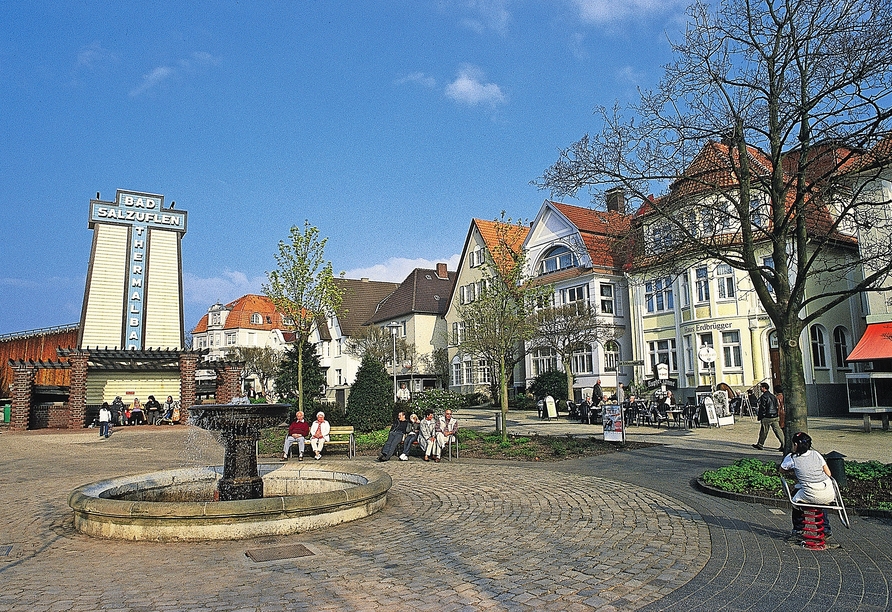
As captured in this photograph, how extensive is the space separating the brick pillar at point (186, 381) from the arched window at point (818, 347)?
31.2 metres

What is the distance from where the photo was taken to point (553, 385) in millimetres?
37094

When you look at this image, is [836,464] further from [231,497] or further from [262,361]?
[262,361]

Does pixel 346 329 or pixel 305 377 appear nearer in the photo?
pixel 305 377

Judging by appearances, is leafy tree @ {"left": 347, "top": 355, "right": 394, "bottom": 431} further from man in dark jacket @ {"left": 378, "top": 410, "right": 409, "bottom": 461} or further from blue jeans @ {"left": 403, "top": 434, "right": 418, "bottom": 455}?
man in dark jacket @ {"left": 378, "top": 410, "right": 409, "bottom": 461}

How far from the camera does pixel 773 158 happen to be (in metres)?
11.3

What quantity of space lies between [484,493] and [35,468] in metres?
12.2

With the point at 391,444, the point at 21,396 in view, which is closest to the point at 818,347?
the point at 391,444

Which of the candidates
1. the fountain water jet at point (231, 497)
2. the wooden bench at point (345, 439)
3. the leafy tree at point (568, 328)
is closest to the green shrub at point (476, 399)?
the leafy tree at point (568, 328)

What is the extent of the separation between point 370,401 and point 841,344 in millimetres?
23333

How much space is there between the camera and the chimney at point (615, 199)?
1247 centimetres

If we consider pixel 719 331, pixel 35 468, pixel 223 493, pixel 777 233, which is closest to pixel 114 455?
pixel 35 468

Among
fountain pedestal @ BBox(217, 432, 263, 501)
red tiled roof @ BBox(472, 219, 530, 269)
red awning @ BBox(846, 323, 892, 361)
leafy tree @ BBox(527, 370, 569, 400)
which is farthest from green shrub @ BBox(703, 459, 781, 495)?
leafy tree @ BBox(527, 370, 569, 400)

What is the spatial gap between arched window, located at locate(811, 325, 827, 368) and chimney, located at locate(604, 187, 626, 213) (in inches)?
873

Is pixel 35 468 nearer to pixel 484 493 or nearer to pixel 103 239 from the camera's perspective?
pixel 484 493
